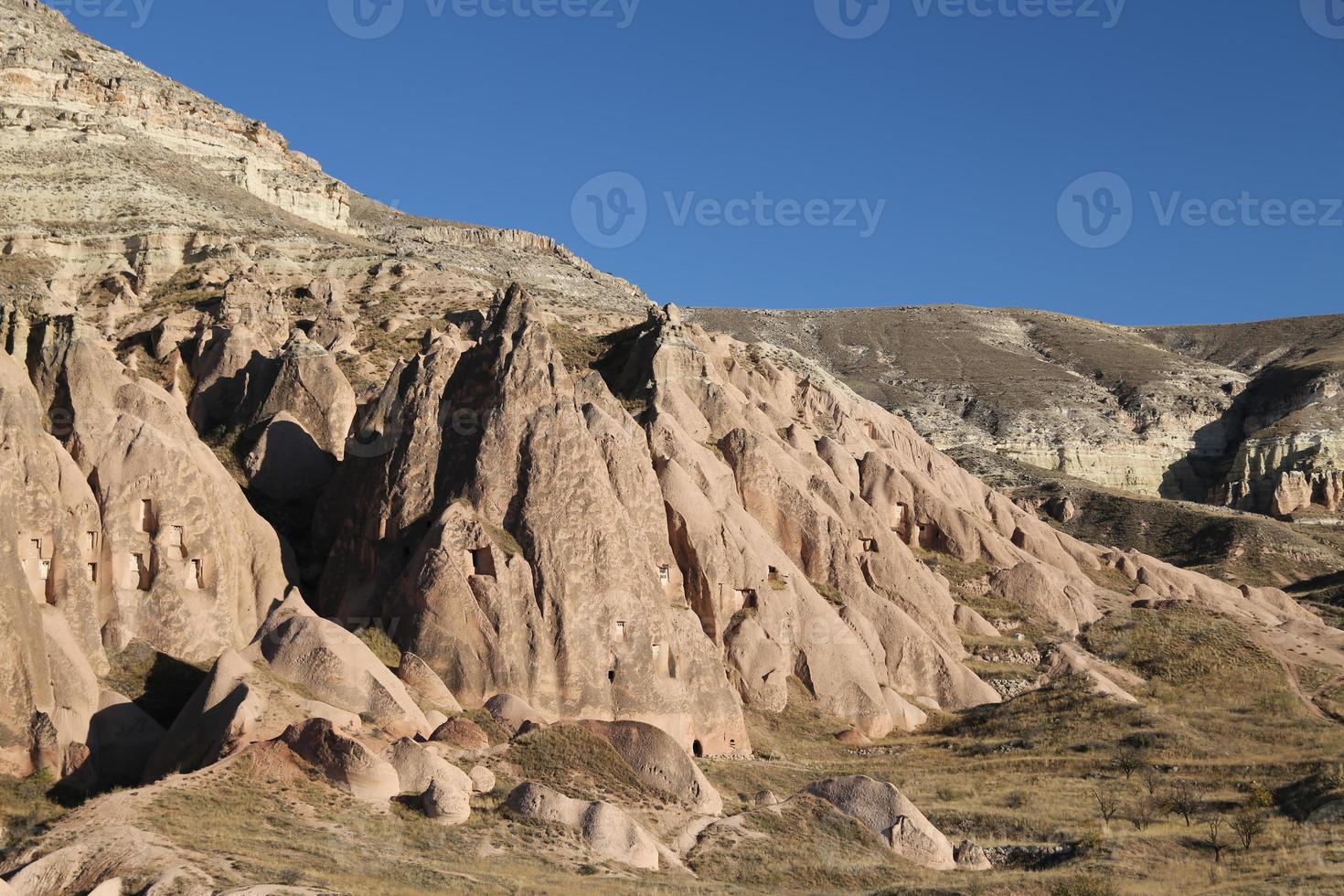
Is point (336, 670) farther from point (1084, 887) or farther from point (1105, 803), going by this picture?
point (1105, 803)

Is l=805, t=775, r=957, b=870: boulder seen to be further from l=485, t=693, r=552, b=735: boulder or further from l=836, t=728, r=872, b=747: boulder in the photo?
l=836, t=728, r=872, b=747: boulder

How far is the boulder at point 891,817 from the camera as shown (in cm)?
3319

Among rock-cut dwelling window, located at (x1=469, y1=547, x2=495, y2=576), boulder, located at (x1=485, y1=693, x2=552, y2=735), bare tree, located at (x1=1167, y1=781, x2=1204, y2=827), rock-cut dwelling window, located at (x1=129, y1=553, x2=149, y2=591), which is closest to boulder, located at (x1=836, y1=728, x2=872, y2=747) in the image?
bare tree, located at (x1=1167, y1=781, x2=1204, y2=827)

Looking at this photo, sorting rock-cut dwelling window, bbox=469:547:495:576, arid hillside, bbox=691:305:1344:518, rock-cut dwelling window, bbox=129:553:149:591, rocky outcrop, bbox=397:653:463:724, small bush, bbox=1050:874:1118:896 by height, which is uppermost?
arid hillside, bbox=691:305:1344:518

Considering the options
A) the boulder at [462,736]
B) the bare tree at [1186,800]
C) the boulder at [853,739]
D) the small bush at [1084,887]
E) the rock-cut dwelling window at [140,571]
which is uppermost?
the rock-cut dwelling window at [140,571]

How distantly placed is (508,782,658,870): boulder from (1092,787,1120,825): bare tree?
44.3 ft

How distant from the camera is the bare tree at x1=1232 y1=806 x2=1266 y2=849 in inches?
1396

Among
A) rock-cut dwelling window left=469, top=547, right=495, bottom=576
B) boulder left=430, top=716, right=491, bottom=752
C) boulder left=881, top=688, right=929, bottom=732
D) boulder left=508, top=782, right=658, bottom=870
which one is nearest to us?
boulder left=508, top=782, right=658, bottom=870

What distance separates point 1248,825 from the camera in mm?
36188

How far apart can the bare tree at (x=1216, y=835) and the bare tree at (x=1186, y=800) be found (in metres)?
0.51

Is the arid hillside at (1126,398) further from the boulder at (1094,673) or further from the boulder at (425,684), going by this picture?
the boulder at (425,684)

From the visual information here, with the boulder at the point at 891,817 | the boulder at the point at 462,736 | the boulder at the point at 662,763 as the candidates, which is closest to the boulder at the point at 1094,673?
the boulder at the point at 891,817

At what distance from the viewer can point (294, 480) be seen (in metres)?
47.8

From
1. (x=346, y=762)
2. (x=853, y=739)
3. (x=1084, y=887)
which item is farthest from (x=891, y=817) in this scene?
(x=853, y=739)
